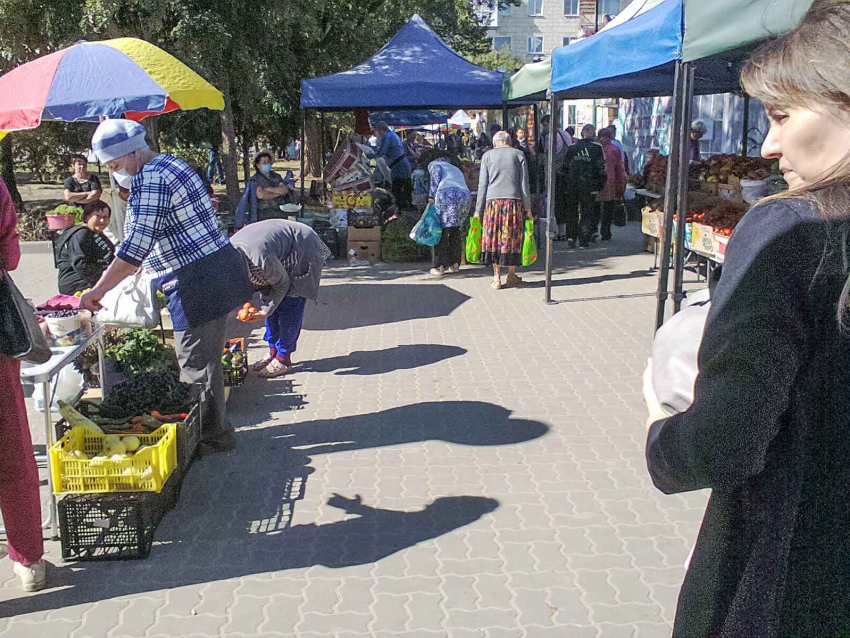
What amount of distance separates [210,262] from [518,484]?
2.09m

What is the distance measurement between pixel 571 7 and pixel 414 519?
68.8m

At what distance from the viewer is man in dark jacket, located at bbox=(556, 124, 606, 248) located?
13359mm

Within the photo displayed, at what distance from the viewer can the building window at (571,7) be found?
220ft

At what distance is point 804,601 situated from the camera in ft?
4.58

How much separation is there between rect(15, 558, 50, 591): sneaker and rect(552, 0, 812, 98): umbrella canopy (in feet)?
14.0

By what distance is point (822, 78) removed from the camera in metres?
1.28

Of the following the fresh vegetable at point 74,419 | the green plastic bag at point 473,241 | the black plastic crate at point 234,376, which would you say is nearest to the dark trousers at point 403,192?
the green plastic bag at point 473,241

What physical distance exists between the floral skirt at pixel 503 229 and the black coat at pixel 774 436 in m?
9.00

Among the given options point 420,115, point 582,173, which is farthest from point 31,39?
point 420,115

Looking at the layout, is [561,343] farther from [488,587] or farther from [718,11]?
[488,587]

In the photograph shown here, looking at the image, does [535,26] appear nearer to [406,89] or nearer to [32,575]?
[406,89]

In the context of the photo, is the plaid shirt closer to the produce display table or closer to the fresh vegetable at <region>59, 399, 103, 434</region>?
the produce display table

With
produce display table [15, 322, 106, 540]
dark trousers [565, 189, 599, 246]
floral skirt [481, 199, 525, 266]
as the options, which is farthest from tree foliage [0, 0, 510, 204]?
produce display table [15, 322, 106, 540]

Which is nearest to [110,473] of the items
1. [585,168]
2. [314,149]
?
[585,168]
